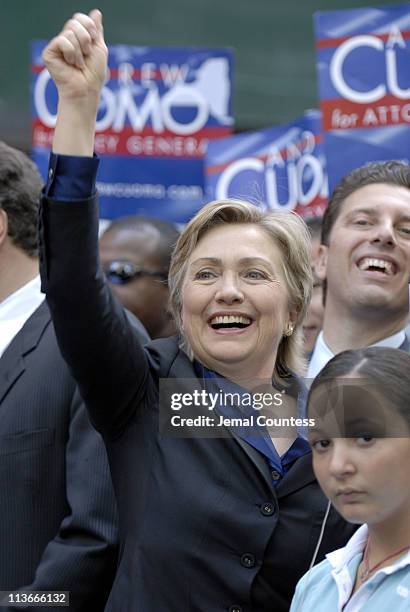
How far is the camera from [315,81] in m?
9.88

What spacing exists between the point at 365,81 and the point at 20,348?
92.4 inches

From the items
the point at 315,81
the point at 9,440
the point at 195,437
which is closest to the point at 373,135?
Answer: the point at 9,440

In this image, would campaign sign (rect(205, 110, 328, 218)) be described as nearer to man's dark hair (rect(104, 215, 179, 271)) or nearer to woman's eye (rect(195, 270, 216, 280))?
man's dark hair (rect(104, 215, 179, 271))

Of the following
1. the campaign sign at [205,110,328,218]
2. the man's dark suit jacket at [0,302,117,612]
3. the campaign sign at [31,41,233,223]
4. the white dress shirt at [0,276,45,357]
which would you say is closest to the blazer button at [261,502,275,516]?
the man's dark suit jacket at [0,302,117,612]

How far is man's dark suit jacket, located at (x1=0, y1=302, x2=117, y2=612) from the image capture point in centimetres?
262

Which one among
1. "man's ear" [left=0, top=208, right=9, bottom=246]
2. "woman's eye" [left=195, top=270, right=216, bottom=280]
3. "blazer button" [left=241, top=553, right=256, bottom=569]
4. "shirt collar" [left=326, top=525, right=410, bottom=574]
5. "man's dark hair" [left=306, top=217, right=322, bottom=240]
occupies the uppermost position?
"woman's eye" [left=195, top=270, right=216, bottom=280]

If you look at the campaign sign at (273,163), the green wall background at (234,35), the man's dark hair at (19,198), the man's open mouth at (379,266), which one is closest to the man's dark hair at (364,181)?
the man's open mouth at (379,266)

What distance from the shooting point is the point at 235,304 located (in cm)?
221

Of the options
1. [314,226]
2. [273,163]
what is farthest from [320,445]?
[273,163]

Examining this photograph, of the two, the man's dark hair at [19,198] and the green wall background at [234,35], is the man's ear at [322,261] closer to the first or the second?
the man's dark hair at [19,198]

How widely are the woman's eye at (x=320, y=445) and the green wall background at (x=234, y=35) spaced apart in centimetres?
803

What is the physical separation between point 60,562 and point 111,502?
0.56ft

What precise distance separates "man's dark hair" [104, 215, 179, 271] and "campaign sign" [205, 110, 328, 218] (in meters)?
0.66

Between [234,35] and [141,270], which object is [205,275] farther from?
[234,35]
